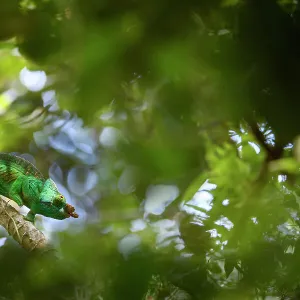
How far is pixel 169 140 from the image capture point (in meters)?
0.51

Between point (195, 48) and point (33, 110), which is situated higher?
point (195, 48)

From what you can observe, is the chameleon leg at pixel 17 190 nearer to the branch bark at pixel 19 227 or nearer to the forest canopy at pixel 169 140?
the branch bark at pixel 19 227

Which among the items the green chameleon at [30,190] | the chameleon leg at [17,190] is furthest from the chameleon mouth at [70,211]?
the chameleon leg at [17,190]

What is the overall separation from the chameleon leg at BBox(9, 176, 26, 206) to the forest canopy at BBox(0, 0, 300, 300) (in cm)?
24

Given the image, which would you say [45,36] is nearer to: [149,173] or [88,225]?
[149,173]

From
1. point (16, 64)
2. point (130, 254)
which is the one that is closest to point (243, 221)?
point (130, 254)

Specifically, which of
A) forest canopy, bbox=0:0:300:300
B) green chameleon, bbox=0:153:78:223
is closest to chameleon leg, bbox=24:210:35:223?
green chameleon, bbox=0:153:78:223

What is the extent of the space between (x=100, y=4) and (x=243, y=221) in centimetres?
28

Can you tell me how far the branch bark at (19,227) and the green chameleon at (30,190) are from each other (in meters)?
0.02

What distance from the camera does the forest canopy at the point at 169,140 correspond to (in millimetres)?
378

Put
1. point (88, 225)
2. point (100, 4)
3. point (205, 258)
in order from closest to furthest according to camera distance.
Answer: point (100, 4) → point (205, 258) → point (88, 225)

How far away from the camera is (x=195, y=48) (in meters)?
0.41

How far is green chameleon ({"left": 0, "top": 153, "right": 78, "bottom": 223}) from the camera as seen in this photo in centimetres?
87

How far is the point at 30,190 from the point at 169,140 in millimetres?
518
